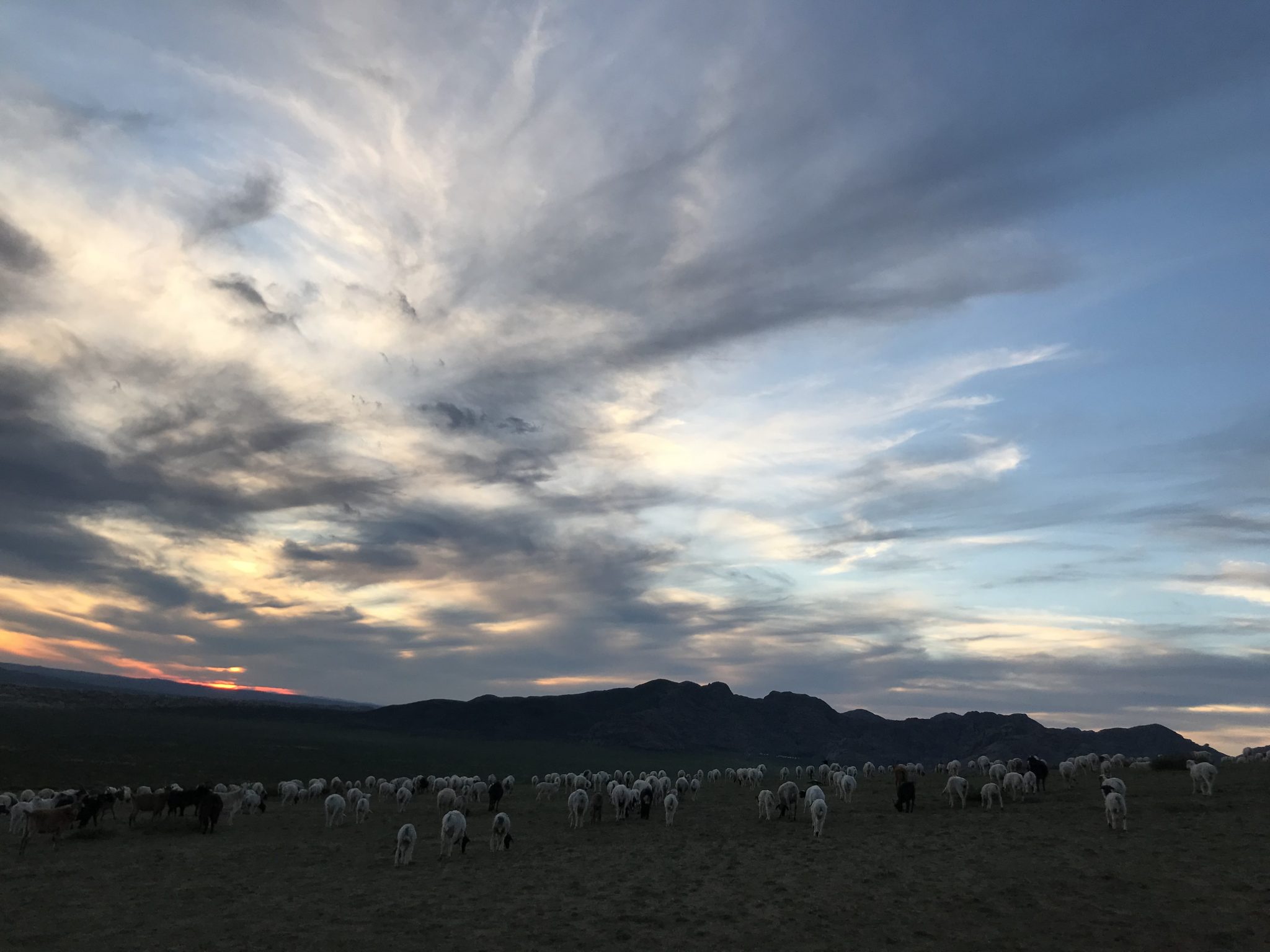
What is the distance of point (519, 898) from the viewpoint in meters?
21.5

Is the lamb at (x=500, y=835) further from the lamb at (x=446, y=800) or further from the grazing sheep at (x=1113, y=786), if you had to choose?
the grazing sheep at (x=1113, y=786)

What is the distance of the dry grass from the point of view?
18.1 meters

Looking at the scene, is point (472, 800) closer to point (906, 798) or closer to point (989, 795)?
point (906, 798)

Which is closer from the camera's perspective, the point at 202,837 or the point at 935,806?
the point at 202,837

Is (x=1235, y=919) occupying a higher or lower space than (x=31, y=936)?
higher

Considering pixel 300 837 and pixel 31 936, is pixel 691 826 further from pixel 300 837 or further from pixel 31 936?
pixel 31 936

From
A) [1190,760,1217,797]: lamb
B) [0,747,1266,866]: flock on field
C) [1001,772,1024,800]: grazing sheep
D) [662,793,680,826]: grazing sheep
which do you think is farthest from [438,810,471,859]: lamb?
[1190,760,1217,797]: lamb

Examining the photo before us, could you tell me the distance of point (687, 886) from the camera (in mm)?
22688

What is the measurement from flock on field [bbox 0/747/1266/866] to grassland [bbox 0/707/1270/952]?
2.93ft

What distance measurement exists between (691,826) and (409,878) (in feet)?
48.8

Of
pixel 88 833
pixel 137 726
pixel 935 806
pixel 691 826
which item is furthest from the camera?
pixel 137 726

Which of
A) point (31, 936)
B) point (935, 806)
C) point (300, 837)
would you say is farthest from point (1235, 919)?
point (300, 837)

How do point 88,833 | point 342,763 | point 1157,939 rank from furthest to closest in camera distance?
point 342,763 → point 88,833 → point 1157,939

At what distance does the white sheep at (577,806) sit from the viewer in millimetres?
36000
